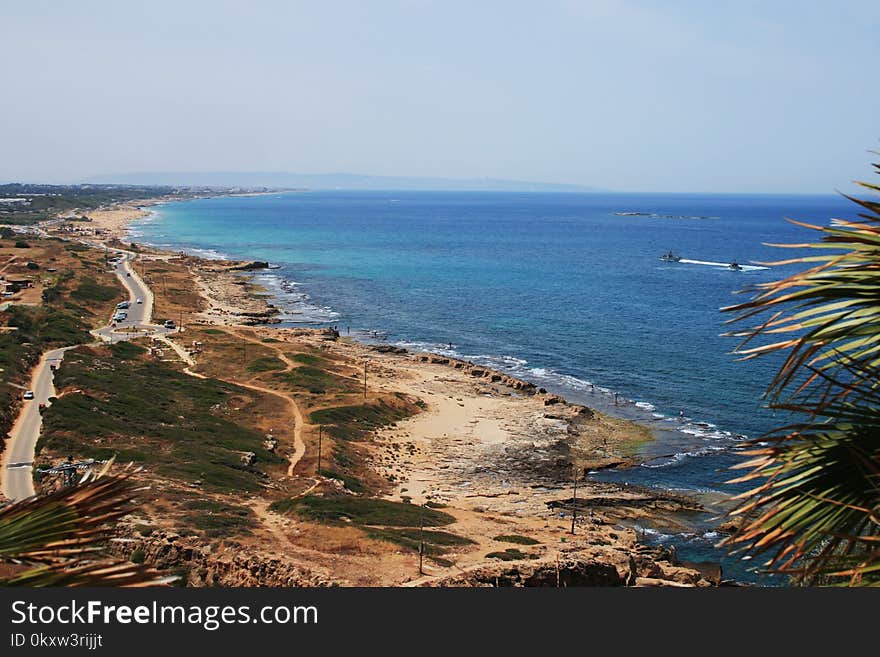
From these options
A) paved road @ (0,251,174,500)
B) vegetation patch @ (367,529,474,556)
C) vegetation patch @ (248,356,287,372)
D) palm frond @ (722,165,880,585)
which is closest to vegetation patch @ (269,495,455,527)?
vegetation patch @ (367,529,474,556)

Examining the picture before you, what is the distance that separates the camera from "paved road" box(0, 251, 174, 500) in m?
30.3

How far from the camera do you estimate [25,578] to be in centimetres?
439

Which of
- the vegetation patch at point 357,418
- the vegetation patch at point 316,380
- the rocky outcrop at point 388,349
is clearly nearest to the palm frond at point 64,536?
the vegetation patch at point 357,418

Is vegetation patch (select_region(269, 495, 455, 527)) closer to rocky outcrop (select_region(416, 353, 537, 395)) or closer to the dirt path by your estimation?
the dirt path

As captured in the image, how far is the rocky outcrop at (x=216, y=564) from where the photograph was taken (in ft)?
77.6

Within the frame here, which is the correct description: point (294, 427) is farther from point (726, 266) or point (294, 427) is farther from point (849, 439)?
point (726, 266)

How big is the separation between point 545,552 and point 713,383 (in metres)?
36.6

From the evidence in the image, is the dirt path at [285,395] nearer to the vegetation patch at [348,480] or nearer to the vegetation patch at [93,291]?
the vegetation patch at [348,480]

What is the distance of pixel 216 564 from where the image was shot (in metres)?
24.3

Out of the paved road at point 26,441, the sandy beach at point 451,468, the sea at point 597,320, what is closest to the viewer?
the sandy beach at point 451,468

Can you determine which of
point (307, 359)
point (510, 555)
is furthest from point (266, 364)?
point (510, 555)

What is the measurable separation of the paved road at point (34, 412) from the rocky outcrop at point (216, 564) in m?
6.84

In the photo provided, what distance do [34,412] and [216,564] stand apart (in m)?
22.9

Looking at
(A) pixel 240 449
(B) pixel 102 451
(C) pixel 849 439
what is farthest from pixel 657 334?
(C) pixel 849 439
